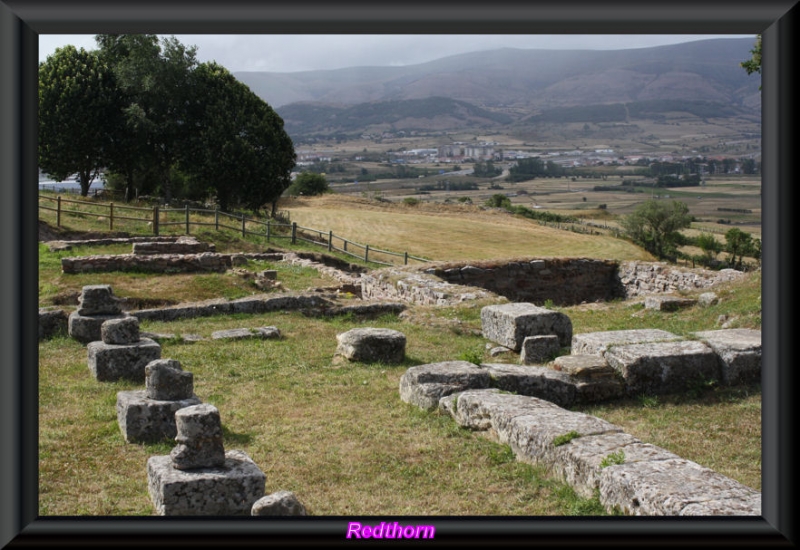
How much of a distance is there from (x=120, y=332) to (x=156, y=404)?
313cm

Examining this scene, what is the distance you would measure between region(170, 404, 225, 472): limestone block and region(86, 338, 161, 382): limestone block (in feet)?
15.5

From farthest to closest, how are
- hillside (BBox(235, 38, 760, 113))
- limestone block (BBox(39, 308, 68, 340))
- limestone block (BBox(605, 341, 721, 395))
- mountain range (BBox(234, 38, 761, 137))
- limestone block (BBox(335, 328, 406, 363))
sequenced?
hillside (BBox(235, 38, 760, 113)) → mountain range (BBox(234, 38, 761, 137)) → limestone block (BBox(39, 308, 68, 340)) → limestone block (BBox(335, 328, 406, 363)) → limestone block (BBox(605, 341, 721, 395))

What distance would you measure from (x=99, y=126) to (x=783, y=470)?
41.1 metres

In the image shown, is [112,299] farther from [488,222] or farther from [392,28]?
[488,222]

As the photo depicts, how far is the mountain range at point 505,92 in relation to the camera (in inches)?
5763

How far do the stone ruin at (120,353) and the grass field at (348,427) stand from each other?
227 mm

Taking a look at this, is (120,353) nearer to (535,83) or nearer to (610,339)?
(610,339)

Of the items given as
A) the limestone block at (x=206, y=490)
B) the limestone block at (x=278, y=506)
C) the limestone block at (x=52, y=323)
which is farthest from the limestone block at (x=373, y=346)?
the limestone block at (x=278, y=506)

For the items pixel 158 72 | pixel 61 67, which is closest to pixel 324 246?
pixel 158 72

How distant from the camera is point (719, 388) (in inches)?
357

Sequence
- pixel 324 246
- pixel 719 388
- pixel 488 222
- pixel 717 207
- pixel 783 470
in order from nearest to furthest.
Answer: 1. pixel 783 470
2. pixel 719 388
3. pixel 324 246
4. pixel 717 207
5. pixel 488 222

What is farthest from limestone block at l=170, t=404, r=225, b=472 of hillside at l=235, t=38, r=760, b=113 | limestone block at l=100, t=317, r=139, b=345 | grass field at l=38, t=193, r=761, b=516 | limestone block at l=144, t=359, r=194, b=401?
hillside at l=235, t=38, r=760, b=113

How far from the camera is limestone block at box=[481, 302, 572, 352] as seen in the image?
12.0m

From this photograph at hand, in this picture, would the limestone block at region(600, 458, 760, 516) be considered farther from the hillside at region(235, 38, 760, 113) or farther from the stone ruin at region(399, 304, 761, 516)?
the hillside at region(235, 38, 760, 113)
